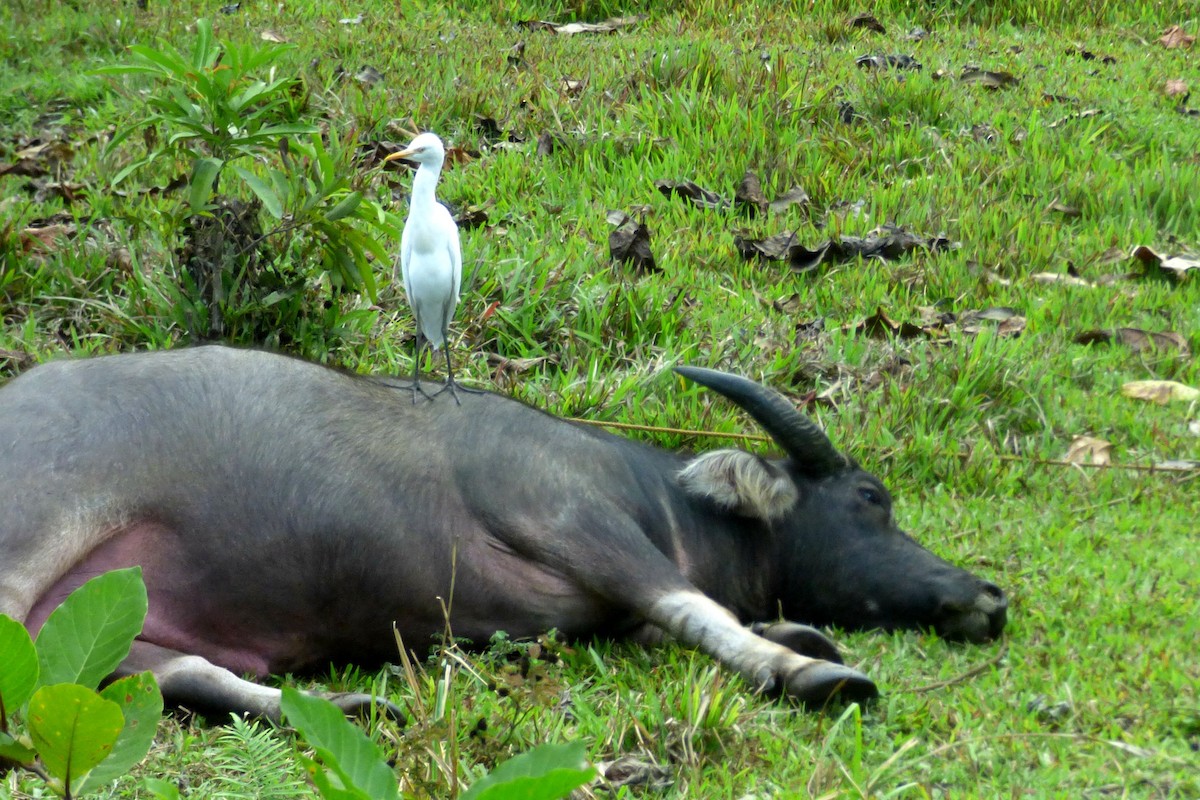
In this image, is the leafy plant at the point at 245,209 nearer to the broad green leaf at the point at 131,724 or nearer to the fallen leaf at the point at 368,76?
the fallen leaf at the point at 368,76

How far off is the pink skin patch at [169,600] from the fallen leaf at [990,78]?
5.82 m

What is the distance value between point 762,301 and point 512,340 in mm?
1086

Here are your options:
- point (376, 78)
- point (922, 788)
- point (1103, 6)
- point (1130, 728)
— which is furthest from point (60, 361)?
point (1103, 6)

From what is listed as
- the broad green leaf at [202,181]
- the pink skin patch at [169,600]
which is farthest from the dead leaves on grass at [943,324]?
the pink skin patch at [169,600]

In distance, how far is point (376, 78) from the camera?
7.27 meters

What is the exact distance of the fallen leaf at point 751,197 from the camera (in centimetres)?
607

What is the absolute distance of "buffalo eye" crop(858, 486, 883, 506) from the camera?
145 inches

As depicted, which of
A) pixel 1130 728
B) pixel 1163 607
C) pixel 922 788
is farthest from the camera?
pixel 1163 607

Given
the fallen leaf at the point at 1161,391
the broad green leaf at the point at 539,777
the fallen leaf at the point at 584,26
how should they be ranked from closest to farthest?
1. the broad green leaf at the point at 539,777
2. the fallen leaf at the point at 1161,391
3. the fallen leaf at the point at 584,26

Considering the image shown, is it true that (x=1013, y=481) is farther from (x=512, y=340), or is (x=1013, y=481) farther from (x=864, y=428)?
(x=512, y=340)

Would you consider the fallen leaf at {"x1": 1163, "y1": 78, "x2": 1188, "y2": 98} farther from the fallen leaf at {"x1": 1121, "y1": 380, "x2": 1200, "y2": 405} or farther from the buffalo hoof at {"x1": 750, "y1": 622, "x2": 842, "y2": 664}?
the buffalo hoof at {"x1": 750, "y1": 622, "x2": 842, "y2": 664}

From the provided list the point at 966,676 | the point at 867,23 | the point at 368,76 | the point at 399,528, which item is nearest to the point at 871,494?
the point at 966,676

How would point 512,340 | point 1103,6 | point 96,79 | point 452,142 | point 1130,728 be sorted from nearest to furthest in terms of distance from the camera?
point 1130,728, point 512,340, point 452,142, point 96,79, point 1103,6

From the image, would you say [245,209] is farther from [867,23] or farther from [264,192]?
[867,23]
